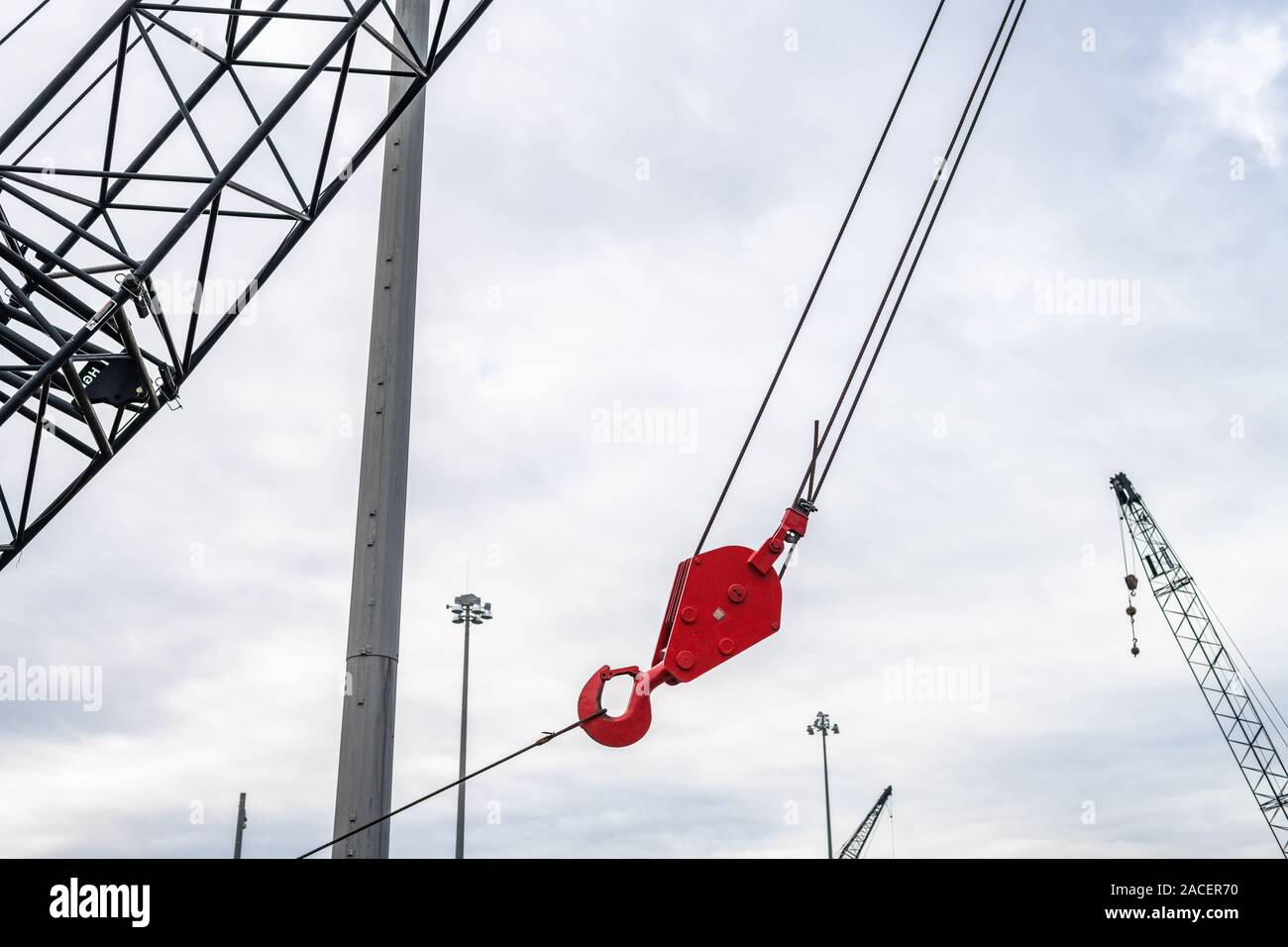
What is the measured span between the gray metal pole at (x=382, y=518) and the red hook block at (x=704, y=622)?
1.55 meters

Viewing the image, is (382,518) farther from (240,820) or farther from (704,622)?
(240,820)

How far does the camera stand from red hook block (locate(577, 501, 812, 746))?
213 inches

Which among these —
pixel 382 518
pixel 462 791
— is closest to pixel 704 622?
pixel 382 518

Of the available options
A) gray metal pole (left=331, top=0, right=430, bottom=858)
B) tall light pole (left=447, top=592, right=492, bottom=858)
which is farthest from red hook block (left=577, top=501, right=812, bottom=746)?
tall light pole (left=447, top=592, right=492, bottom=858)

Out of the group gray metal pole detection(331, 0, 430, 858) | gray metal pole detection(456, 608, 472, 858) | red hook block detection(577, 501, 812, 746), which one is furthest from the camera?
gray metal pole detection(456, 608, 472, 858)

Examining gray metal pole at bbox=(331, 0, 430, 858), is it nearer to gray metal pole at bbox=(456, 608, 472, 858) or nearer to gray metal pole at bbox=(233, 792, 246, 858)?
gray metal pole at bbox=(456, 608, 472, 858)

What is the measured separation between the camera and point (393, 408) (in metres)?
6.86

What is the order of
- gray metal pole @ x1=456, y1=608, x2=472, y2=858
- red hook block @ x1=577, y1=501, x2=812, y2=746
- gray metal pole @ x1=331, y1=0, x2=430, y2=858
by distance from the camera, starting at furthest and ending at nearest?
gray metal pole @ x1=456, y1=608, x2=472, y2=858 < gray metal pole @ x1=331, y1=0, x2=430, y2=858 < red hook block @ x1=577, y1=501, x2=812, y2=746

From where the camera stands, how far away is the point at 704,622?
18.2ft

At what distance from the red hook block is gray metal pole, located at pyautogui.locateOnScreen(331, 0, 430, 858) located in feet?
5.10

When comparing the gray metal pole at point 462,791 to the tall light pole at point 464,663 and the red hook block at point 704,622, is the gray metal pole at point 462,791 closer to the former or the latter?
the tall light pole at point 464,663

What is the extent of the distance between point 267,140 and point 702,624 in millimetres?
4653
